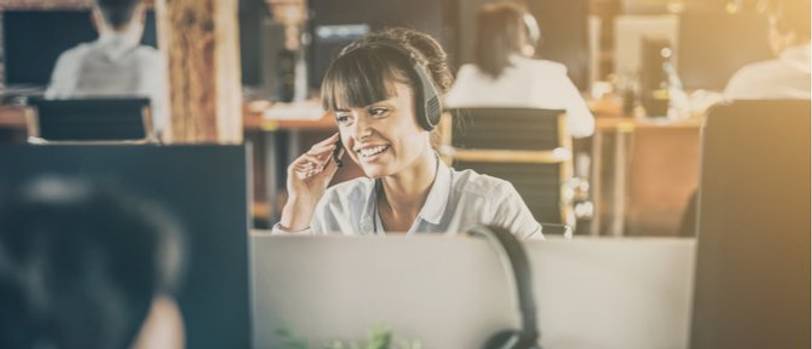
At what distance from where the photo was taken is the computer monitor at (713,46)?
12.5 ft

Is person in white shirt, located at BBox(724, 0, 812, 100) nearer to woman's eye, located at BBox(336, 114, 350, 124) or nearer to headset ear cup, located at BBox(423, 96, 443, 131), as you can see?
headset ear cup, located at BBox(423, 96, 443, 131)

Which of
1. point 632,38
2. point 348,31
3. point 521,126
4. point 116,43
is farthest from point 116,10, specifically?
point 632,38

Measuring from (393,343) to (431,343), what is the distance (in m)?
0.04

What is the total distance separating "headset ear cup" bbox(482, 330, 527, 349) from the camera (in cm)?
69

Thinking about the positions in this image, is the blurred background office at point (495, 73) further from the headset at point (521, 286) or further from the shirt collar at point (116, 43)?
the headset at point (521, 286)

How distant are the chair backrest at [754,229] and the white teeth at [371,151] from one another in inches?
15.3

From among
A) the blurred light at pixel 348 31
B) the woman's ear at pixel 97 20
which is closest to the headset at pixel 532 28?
the blurred light at pixel 348 31

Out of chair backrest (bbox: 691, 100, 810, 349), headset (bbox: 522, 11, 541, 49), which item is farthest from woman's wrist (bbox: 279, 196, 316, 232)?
headset (bbox: 522, 11, 541, 49)

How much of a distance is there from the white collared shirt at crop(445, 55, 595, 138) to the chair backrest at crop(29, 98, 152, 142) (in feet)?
4.06

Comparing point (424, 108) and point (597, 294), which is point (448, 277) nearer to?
point (597, 294)

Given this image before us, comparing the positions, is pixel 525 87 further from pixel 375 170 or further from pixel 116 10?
pixel 375 170

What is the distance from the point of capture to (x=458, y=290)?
0.73 metres

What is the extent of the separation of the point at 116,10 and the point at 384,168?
3123 millimetres

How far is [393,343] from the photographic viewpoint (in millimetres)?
737
